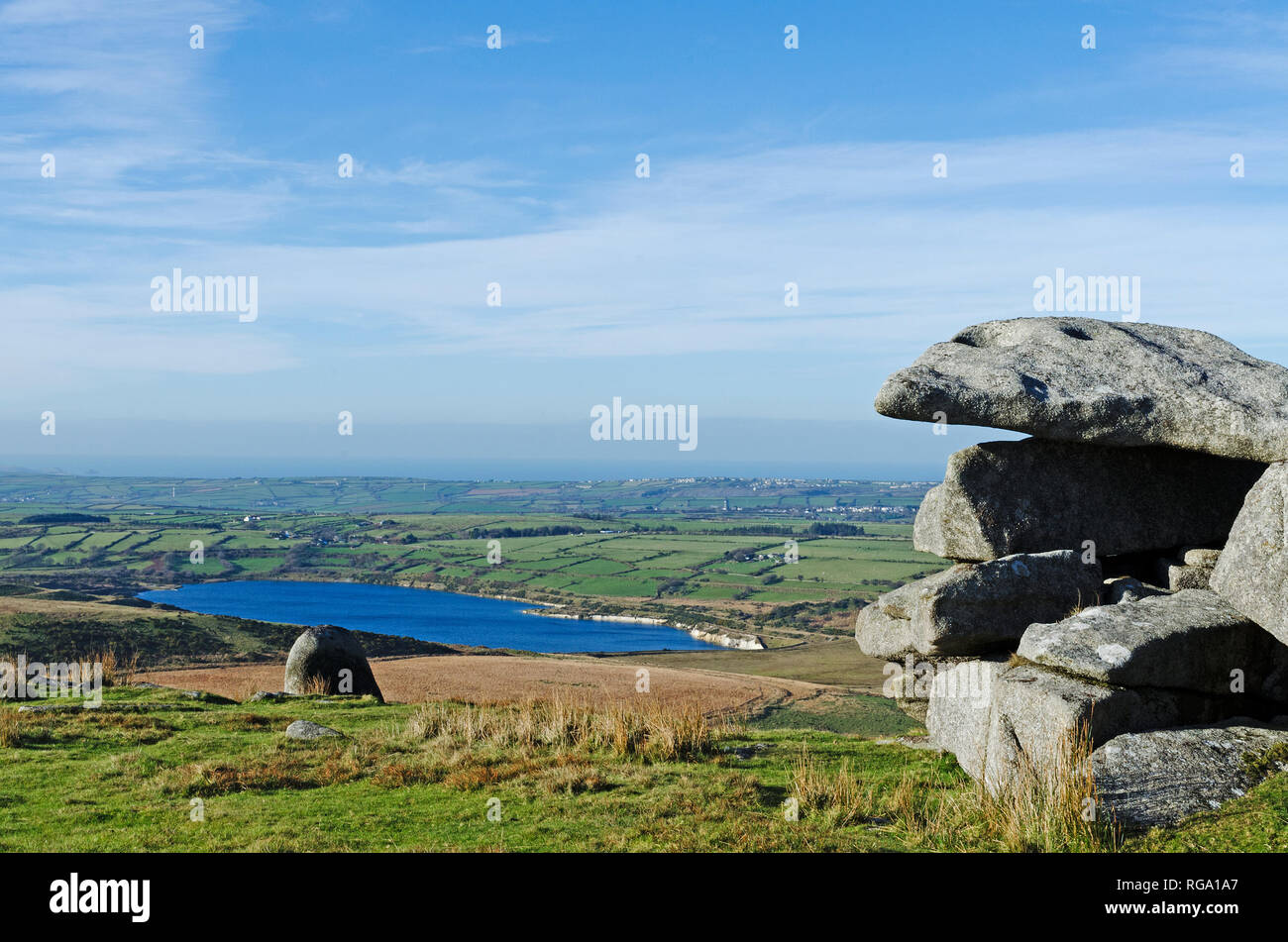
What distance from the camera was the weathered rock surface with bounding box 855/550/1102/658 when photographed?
546 inches

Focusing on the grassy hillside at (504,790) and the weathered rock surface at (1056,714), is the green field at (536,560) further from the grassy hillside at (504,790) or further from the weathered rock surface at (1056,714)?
the weathered rock surface at (1056,714)

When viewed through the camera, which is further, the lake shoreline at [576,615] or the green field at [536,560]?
the green field at [536,560]

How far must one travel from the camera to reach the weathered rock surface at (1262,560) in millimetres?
11312

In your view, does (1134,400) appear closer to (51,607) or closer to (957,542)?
(957,542)

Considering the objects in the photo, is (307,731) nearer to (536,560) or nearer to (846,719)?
(846,719)

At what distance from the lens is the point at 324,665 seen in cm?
2306

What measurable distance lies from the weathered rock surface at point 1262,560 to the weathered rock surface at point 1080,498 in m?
2.88

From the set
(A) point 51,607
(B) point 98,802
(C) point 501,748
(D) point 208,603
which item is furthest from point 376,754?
(D) point 208,603

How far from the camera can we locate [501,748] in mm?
14359

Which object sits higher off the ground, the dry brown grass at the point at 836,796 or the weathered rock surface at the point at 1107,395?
the weathered rock surface at the point at 1107,395

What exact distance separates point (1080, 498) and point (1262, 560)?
373 centimetres

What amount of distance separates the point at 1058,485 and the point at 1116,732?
5.08 metres

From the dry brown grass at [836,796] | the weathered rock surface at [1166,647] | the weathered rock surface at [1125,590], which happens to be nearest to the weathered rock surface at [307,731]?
the dry brown grass at [836,796]
